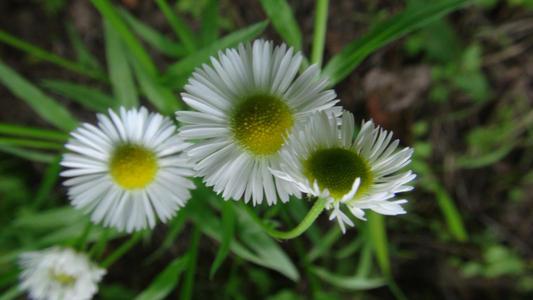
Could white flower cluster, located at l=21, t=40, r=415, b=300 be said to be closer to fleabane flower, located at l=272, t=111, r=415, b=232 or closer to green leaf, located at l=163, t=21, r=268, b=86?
fleabane flower, located at l=272, t=111, r=415, b=232

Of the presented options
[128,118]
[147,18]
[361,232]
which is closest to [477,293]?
[361,232]

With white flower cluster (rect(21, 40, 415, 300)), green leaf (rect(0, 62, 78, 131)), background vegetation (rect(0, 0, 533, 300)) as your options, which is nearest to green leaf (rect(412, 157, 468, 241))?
background vegetation (rect(0, 0, 533, 300))

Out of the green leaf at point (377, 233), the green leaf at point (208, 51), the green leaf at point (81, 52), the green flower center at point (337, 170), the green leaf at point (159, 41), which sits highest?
the green leaf at point (81, 52)

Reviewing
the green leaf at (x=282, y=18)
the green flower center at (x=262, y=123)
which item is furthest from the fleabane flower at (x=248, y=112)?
the green leaf at (x=282, y=18)

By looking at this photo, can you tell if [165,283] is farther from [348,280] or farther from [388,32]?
[388,32]

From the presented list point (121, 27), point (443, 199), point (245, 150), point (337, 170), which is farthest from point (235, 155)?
point (443, 199)

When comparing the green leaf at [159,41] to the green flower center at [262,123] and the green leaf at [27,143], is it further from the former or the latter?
the green flower center at [262,123]
